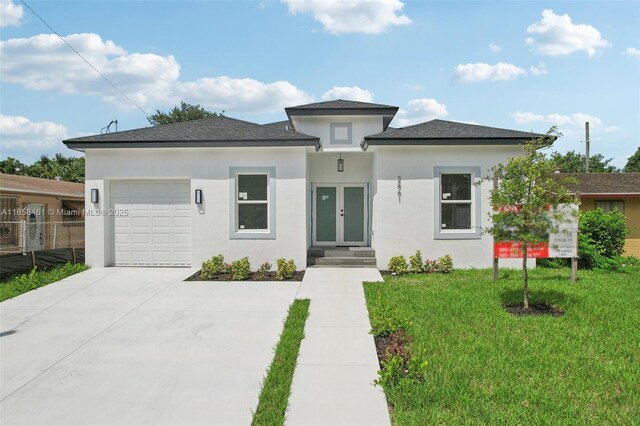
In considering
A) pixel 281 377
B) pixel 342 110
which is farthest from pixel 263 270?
pixel 281 377

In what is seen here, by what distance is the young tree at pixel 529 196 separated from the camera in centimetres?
607

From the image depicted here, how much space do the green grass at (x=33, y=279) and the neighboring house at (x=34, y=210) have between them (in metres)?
1.82

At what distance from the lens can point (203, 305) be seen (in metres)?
6.95

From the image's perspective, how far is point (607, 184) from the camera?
13.8m

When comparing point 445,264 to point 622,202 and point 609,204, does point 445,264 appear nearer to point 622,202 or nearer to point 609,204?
point 609,204

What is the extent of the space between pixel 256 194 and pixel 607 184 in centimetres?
1274

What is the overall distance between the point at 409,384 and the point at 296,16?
356 inches

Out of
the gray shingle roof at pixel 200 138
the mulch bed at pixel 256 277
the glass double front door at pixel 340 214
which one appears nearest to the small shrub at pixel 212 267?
the mulch bed at pixel 256 277

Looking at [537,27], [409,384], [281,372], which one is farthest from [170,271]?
[537,27]

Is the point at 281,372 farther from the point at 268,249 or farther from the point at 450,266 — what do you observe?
the point at 450,266

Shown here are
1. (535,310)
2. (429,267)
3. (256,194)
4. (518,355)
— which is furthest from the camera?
(256,194)

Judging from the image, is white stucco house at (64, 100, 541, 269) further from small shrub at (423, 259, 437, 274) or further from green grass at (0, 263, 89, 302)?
green grass at (0, 263, 89, 302)

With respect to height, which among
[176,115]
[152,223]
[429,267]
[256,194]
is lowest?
[429,267]

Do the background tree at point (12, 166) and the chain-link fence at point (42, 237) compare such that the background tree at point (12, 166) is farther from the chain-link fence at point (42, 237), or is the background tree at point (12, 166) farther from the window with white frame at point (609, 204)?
the window with white frame at point (609, 204)
